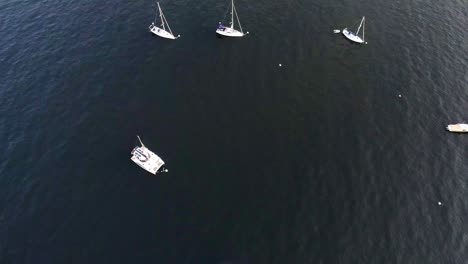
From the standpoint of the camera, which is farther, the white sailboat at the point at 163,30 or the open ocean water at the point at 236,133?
the white sailboat at the point at 163,30


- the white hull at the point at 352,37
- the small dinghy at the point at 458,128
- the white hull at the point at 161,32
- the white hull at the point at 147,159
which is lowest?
the white hull at the point at 147,159

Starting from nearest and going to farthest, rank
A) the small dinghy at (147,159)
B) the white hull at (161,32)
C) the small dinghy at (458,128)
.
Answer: the small dinghy at (147,159), the small dinghy at (458,128), the white hull at (161,32)

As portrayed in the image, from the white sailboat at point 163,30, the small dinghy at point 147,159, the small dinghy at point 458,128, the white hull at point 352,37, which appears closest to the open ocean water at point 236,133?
the small dinghy at point 458,128

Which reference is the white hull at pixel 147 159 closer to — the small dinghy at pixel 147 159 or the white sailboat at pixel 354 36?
the small dinghy at pixel 147 159

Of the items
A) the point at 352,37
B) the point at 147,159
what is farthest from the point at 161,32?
the point at 352,37

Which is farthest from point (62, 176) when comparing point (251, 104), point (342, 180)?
point (342, 180)

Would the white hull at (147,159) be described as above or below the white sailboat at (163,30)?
below

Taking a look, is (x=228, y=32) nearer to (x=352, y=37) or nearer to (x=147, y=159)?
(x=352, y=37)
